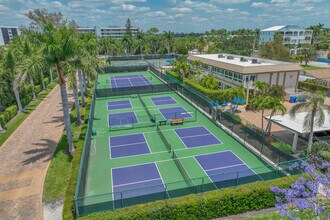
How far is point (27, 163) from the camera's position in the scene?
1995 cm

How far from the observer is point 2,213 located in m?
14.5

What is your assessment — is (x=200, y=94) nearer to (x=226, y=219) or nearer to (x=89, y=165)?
A: (x=89, y=165)

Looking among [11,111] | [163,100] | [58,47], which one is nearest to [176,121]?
[163,100]

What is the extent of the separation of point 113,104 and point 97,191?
71.6 feet

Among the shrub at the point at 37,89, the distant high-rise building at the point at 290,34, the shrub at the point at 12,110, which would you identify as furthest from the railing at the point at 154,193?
the distant high-rise building at the point at 290,34

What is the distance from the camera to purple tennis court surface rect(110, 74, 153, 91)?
48375 mm

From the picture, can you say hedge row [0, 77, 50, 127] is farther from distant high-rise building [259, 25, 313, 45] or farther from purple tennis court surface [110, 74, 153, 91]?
distant high-rise building [259, 25, 313, 45]

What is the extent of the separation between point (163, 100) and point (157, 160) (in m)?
19.2

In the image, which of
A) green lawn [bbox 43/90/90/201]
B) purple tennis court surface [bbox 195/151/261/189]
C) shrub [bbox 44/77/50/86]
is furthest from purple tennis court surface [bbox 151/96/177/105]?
shrub [bbox 44/77/50/86]

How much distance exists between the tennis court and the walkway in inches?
132

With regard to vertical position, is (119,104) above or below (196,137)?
above

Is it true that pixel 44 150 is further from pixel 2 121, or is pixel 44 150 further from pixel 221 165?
pixel 221 165

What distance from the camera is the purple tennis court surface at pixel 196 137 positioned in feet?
76.5

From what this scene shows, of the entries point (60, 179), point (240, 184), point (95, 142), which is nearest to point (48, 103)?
point (95, 142)
